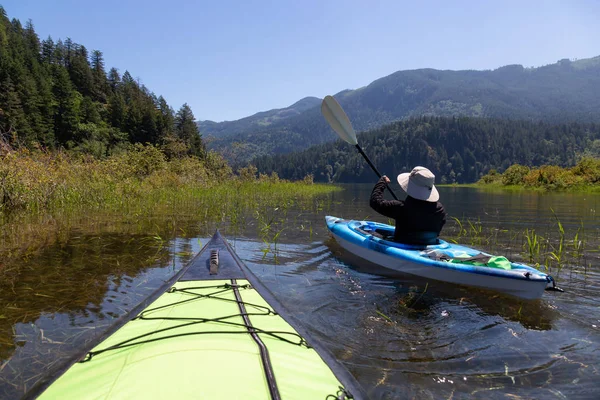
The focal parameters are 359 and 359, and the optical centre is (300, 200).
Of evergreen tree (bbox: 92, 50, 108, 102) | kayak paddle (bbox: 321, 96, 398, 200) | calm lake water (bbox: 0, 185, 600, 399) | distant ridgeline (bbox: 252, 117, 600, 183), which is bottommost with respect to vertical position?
calm lake water (bbox: 0, 185, 600, 399)

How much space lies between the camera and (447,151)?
403 ft

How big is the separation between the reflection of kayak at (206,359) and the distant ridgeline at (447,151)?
11130 centimetres

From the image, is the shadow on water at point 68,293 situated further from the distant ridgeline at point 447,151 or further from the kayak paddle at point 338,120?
the distant ridgeline at point 447,151

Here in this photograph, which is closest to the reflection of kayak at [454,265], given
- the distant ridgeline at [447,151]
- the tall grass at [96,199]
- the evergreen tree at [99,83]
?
the tall grass at [96,199]

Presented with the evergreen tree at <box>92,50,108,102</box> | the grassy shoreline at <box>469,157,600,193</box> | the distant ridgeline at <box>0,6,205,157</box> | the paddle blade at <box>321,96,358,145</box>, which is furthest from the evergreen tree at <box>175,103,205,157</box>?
the paddle blade at <box>321,96,358,145</box>

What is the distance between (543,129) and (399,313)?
15183 cm

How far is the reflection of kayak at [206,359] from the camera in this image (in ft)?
5.61

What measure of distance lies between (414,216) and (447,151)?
12772cm

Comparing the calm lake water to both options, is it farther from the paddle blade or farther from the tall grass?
the paddle blade

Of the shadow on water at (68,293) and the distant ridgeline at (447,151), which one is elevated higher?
the distant ridgeline at (447,151)

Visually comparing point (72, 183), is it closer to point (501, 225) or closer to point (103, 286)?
point (103, 286)

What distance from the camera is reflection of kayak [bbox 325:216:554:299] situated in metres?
4.40

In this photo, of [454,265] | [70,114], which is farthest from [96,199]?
[70,114]

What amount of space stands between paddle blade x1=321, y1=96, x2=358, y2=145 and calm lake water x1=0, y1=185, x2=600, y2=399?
3070mm
